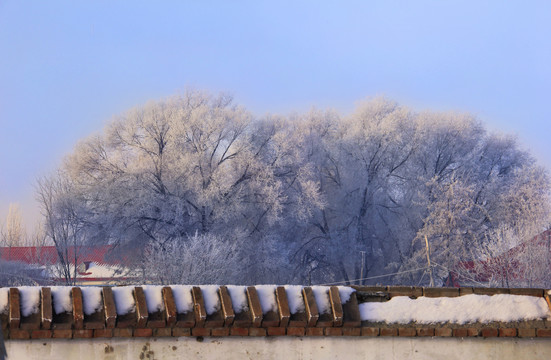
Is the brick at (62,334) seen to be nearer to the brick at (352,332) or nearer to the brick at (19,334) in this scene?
the brick at (19,334)

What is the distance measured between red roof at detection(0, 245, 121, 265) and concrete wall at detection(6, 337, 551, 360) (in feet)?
114

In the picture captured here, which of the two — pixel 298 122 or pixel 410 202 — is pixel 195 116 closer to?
pixel 298 122

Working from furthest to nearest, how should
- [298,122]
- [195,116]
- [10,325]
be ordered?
[298,122] → [195,116] → [10,325]

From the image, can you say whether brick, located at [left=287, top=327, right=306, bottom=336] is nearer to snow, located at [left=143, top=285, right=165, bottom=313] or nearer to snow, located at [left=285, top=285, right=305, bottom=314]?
snow, located at [left=285, top=285, right=305, bottom=314]

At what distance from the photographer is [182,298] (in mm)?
7715

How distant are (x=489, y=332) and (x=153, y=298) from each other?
11.3 feet

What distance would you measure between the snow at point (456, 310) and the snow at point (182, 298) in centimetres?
177

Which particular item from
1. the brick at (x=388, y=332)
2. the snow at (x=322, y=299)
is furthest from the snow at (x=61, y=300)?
the brick at (x=388, y=332)

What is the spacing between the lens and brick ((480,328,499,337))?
26.0 ft

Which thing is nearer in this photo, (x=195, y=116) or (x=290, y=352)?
(x=290, y=352)

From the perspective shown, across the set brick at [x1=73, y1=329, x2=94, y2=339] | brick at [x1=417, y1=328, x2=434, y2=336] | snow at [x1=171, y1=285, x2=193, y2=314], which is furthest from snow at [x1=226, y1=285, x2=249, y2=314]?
brick at [x1=417, y1=328, x2=434, y2=336]

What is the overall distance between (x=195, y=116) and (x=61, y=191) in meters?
8.71

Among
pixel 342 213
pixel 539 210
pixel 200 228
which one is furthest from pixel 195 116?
pixel 539 210

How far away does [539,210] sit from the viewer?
1663 inches
